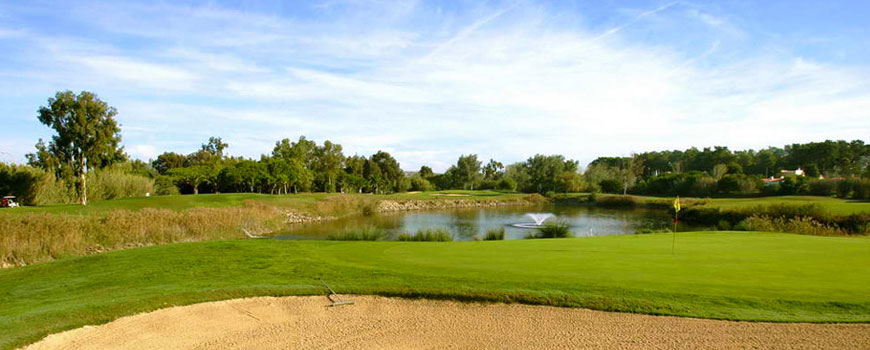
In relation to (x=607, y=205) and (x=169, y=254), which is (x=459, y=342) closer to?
(x=169, y=254)

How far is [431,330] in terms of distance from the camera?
7121mm

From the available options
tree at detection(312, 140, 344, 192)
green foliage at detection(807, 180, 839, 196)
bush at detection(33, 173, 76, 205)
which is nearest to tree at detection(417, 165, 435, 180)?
tree at detection(312, 140, 344, 192)

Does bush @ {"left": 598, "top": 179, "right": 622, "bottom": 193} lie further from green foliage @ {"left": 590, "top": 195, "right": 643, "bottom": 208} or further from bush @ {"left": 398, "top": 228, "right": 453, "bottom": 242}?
bush @ {"left": 398, "top": 228, "right": 453, "bottom": 242}

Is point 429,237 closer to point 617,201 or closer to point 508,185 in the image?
point 617,201

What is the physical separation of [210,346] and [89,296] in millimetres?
4191

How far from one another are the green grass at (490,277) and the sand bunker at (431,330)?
34 centimetres

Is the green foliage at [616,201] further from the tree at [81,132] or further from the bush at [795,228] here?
the tree at [81,132]

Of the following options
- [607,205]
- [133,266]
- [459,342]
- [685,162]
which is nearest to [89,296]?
[133,266]

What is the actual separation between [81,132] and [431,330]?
2886 centimetres

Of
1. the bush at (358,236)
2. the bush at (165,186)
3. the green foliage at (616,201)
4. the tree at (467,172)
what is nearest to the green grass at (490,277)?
the bush at (358,236)

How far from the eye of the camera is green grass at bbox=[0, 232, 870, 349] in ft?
24.8

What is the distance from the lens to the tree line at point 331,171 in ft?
93.4

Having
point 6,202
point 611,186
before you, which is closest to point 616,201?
point 611,186

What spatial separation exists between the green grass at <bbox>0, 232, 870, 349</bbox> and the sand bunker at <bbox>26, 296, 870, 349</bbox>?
34 cm
